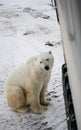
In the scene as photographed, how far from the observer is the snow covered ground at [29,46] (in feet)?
11.8

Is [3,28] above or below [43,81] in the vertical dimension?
above

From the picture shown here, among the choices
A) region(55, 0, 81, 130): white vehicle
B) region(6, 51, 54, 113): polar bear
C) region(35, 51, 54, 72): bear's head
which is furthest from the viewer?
region(6, 51, 54, 113): polar bear

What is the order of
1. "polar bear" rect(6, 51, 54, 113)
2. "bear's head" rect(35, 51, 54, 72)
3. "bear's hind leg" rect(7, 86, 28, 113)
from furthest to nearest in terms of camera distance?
"bear's hind leg" rect(7, 86, 28, 113) < "polar bear" rect(6, 51, 54, 113) < "bear's head" rect(35, 51, 54, 72)

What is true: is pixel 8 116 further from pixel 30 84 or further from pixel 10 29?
pixel 10 29

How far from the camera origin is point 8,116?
12.2ft

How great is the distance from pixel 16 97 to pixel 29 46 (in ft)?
9.96

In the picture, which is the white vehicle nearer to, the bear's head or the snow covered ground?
the bear's head

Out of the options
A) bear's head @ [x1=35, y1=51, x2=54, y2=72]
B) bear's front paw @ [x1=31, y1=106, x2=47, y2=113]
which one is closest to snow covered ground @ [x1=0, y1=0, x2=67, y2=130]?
bear's front paw @ [x1=31, y1=106, x2=47, y2=113]

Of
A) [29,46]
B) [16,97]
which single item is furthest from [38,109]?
[29,46]

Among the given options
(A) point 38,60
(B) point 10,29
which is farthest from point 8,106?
(B) point 10,29

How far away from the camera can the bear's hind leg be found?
3.55m

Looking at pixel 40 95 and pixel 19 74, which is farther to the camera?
pixel 40 95

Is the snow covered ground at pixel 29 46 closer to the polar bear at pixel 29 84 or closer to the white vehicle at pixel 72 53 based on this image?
the polar bear at pixel 29 84

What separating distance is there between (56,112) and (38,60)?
0.80 m
